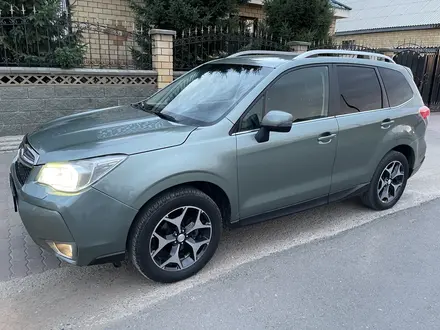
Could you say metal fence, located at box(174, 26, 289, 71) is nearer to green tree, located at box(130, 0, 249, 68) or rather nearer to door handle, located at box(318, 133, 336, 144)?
green tree, located at box(130, 0, 249, 68)

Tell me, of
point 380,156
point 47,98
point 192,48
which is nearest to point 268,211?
point 380,156

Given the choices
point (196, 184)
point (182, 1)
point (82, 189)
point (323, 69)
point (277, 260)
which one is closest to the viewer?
point (82, 189)

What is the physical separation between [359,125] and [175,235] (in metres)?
2.19

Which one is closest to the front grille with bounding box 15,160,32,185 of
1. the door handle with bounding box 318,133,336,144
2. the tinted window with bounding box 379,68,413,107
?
the door handle with bounding box 318,133,336,144

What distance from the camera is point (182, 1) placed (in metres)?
8.02

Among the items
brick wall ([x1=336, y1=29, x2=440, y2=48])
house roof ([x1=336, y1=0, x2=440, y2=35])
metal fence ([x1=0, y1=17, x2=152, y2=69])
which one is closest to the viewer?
metal fence ([x1=0, y1=17, x2=152, y2=69])

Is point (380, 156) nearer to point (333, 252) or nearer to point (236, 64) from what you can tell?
point (333, 252)

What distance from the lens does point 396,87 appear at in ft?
13.9

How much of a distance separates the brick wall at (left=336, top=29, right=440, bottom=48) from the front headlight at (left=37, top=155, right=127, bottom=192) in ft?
79.2

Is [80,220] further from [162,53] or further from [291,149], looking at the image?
[162,53]

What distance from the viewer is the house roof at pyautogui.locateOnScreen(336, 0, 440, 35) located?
22312mm

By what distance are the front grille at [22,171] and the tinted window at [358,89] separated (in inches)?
112

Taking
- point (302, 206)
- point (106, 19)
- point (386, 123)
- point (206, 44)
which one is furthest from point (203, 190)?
point (106, 19)

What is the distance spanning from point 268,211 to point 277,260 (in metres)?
0.44
